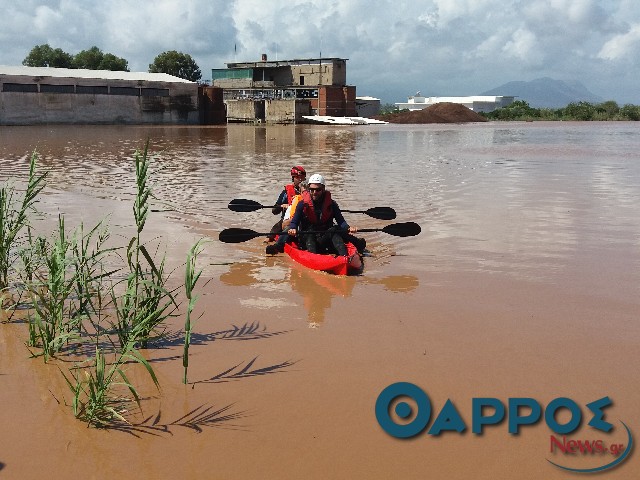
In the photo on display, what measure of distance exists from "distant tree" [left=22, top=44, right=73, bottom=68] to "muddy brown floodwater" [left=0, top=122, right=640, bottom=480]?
75392 millimetres

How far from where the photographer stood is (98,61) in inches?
3083

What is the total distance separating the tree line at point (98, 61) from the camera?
Result: 256ft

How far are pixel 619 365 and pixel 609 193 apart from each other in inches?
408

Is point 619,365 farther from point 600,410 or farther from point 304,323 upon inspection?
point 304,323

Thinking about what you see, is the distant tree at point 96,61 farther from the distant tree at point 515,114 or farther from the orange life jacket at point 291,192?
the orange life jacket at point 291,192

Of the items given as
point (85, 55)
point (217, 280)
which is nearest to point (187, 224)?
point (217, 280)

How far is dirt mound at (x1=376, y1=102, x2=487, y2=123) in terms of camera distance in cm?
6538

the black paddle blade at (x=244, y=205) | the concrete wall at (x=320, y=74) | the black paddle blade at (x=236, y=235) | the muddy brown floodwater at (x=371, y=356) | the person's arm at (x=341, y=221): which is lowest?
the muddy brown floodwater at (x=371, y=356)

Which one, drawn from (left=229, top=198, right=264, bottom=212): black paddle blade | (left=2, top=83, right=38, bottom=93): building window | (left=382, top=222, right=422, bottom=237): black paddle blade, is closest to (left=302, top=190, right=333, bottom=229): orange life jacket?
(left=382, top=222, right=422, bottom=237): black paddle blade

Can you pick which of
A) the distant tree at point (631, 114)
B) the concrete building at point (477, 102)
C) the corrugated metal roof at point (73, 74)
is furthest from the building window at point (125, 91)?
the concrete building at point (477, 102)

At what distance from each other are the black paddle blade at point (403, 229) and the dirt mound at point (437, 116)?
57.0m

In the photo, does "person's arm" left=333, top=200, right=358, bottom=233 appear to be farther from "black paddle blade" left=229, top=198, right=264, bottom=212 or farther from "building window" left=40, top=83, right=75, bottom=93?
"building window" left=40, top=83, right=75, bottom=93

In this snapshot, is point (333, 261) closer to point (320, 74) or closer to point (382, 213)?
point (382, 213)

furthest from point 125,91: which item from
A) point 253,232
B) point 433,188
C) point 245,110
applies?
point 253,232
